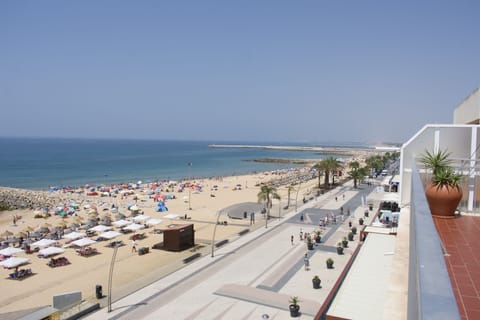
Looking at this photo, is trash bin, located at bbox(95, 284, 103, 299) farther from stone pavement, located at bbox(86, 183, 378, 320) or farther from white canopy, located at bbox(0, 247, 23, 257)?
white canopy, located at bbox(0, 247, 23, 257)

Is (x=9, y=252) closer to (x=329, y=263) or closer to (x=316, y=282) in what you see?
(x=316, y=282)

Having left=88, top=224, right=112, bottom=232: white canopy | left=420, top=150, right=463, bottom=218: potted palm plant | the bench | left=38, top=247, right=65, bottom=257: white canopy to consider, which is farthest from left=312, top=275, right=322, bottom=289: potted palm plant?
left=88, top=224, right=112, bottom=232: white canopy

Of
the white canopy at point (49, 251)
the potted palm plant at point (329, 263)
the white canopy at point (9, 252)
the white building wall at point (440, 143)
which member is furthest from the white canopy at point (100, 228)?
the white building wall at point (440, 143)

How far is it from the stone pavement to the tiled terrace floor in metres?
9.59

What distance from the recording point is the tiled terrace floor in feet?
12.0

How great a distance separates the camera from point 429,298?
1.36 metres

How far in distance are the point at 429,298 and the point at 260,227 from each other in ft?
99.5

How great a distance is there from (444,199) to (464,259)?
2695mm

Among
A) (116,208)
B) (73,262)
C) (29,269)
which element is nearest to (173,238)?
(73,262)

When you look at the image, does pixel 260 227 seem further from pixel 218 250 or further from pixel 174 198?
pixel 174 198

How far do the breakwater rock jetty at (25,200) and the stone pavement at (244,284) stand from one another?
34698 mm

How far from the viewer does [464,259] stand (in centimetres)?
515

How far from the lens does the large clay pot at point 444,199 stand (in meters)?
7.50

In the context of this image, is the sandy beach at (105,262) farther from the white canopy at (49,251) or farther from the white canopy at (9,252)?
the white canopy at (9,252)
